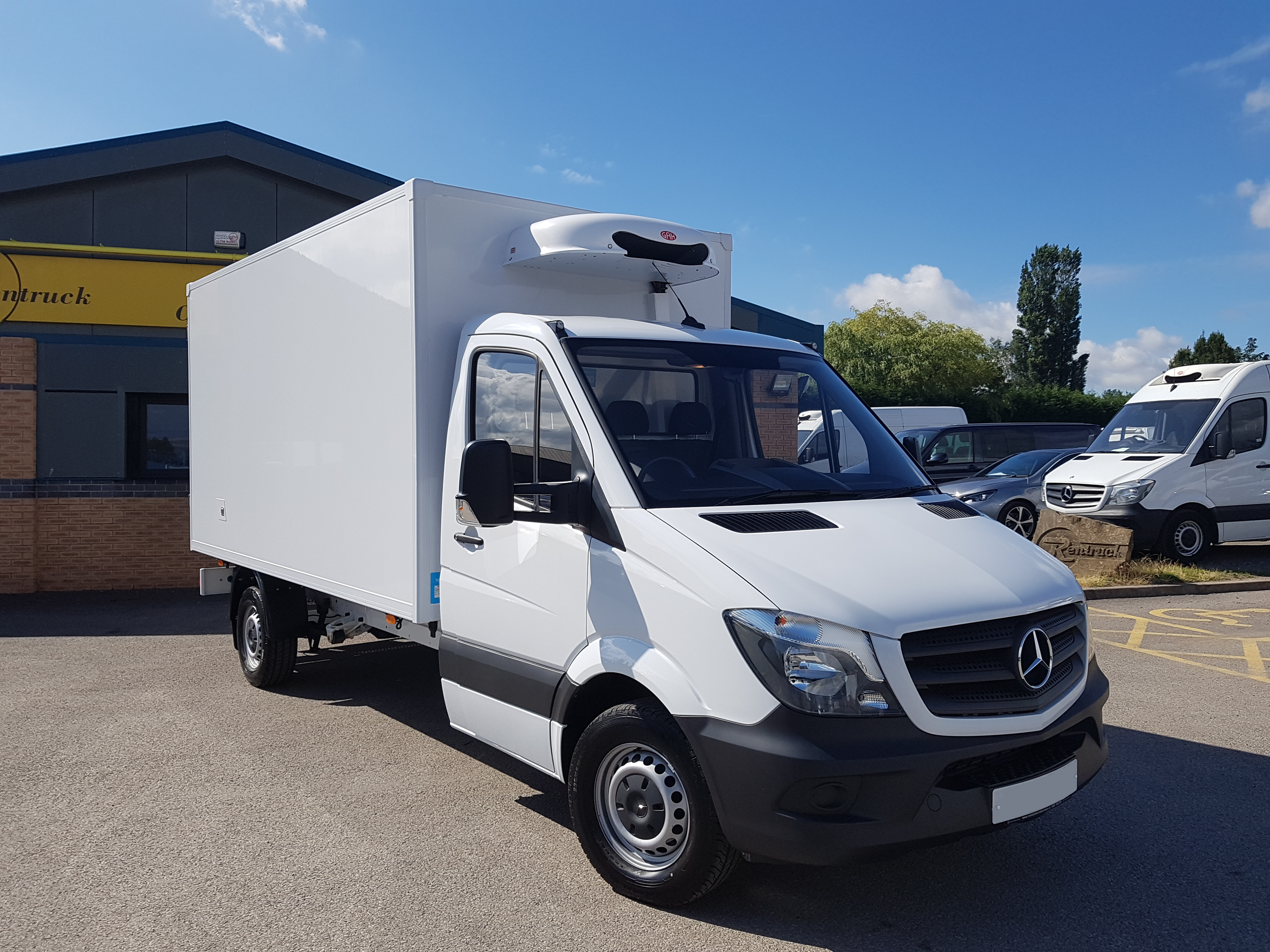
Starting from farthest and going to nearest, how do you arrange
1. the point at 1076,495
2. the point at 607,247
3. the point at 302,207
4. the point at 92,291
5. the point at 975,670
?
the point at 302,207 < the point at 92,291 < the point at 1076,495 < the point at 607,247 < the point at 975,670

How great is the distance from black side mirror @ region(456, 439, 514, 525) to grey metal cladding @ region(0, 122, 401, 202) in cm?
1221

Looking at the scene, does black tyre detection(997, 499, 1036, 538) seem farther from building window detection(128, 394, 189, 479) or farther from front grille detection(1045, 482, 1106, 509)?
building window detection(128, 394, 189, 479)

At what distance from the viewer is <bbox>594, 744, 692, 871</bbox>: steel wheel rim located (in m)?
3.72

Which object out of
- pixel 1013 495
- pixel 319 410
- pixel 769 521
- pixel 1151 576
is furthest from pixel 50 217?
pixel 1151 576

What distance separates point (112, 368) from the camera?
13.1 meters

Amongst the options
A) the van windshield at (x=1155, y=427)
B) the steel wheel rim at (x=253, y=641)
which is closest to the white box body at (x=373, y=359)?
the steel wheel rim at (x=253, y=641)

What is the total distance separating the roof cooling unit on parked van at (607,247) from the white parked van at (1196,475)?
9.09 m

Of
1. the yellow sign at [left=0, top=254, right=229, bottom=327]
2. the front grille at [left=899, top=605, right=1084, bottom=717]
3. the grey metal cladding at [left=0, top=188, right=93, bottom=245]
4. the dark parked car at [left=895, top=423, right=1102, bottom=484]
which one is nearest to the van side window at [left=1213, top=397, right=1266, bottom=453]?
the dark parked car at [left=895, top=423, right=1102, bottom=484]

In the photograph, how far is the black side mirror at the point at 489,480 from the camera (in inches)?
157

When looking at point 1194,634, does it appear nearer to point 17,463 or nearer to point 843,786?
point 843,786

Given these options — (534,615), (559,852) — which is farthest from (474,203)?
(559,852)

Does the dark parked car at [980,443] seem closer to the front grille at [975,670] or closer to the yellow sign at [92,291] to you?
the yellow sign at [92,291]

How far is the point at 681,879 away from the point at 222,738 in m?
3.72

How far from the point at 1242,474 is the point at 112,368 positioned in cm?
1461
